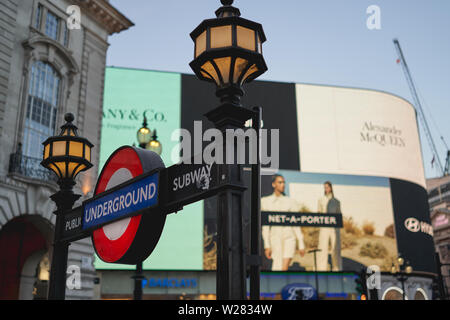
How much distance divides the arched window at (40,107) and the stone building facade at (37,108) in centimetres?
5

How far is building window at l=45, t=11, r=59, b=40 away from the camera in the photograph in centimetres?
2480

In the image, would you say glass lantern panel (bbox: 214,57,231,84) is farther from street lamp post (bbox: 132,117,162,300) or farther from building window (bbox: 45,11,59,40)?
building window (bbox: 45,11,59,40)

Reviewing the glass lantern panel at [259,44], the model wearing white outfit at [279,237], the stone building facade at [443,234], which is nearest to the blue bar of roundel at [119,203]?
the glass lantern panel at [259,44]

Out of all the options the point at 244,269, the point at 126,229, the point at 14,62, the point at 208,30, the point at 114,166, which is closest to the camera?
the point at 244,269

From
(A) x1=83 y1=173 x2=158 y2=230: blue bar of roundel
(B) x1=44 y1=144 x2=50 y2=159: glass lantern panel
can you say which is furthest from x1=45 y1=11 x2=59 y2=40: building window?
(A) x1=83 y1=173 x2=158 y2=230: blue bar of roundel

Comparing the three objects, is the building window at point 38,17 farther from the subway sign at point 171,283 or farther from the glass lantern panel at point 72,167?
the subway sign at point 171,283

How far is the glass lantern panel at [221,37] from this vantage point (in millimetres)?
3627

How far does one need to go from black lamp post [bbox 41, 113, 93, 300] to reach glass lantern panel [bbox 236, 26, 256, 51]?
3133mm

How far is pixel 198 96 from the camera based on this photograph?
49156 millimetres

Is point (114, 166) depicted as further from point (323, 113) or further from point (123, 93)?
point (323, 113)

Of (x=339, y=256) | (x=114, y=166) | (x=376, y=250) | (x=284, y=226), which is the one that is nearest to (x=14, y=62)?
(x=114, y=166)

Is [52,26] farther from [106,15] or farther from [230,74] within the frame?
[230,74]
